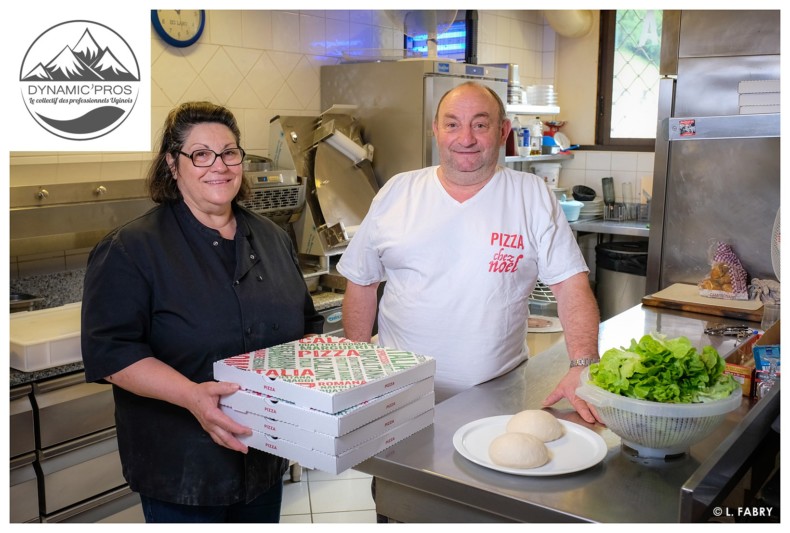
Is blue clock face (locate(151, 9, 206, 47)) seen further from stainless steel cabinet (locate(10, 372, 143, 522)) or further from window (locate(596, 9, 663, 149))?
window (locate(596, 9, 663, 149))

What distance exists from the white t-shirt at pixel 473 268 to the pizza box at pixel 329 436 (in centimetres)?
50

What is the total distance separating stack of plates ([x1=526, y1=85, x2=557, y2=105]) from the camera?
5.60 meters

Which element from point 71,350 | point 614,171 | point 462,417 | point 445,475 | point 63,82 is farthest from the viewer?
point 614,171

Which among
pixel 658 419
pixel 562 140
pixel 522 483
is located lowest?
pixel 522 483

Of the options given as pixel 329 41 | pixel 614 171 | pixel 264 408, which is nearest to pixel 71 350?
pixel 264 408

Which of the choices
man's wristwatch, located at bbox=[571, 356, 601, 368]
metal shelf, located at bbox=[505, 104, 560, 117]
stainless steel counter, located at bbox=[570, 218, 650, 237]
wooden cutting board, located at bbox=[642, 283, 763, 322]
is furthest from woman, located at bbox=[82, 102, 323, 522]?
stainless steel counter, located at bbox=[570, 218, 650, 237]

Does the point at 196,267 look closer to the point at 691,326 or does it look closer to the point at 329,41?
the point at 691,326

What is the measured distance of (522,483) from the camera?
4.74 ft

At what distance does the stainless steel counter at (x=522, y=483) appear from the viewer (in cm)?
137

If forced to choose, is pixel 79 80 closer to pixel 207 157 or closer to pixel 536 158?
pixel 207 157

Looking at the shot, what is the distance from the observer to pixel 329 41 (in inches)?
174

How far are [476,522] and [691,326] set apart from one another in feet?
4.92

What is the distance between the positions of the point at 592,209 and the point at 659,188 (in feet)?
7.18

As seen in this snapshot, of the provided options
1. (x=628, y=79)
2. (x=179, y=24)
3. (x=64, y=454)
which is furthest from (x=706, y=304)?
(x=628, y=79)
